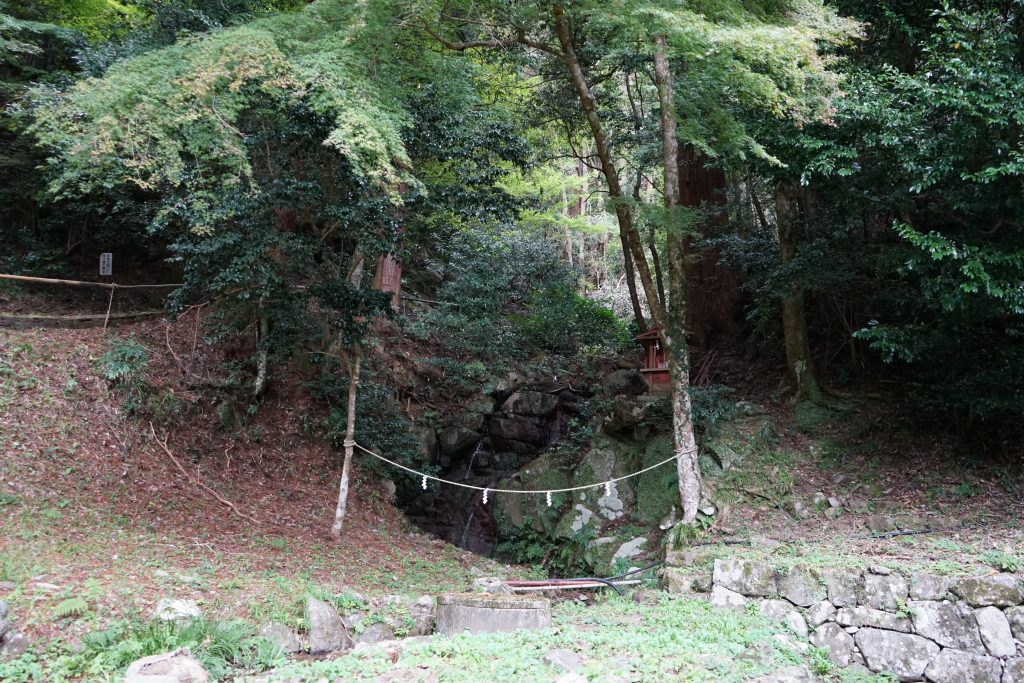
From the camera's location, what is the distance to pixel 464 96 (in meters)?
8.80

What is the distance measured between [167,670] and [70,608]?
107 centimetres

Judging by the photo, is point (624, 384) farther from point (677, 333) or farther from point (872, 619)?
point (872, 619)

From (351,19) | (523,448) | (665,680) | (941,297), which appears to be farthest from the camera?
(523,448)

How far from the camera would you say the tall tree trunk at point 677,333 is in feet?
26.7

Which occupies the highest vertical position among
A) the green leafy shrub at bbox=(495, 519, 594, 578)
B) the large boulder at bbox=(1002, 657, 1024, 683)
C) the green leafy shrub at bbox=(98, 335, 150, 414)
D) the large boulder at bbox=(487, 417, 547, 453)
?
the green leafy shrub at bbox=(98, 335, 150, 414)

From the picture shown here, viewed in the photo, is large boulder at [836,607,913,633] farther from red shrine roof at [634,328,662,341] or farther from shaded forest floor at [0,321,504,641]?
red shrine roof at [634,328,662,341]

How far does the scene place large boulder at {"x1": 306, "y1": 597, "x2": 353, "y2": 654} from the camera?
544cm

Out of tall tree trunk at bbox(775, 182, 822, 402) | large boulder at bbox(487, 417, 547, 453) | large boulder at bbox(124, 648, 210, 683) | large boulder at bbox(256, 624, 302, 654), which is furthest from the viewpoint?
large boulder at bbox(487, 417, 547, 453)

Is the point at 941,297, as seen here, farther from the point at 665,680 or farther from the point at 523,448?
the point at 523,448

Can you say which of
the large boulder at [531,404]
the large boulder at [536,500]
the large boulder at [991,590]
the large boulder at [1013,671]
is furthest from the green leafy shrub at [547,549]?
the large boulder at [1013,671]

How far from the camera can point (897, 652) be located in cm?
579

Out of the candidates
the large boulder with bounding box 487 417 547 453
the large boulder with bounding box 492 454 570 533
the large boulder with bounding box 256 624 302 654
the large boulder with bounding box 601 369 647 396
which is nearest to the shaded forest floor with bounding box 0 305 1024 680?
the large boulder with bounding box 256 624 302 654

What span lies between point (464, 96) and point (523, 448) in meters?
6.58

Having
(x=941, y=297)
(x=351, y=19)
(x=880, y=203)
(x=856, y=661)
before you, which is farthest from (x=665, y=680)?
(x=351, y=19)
